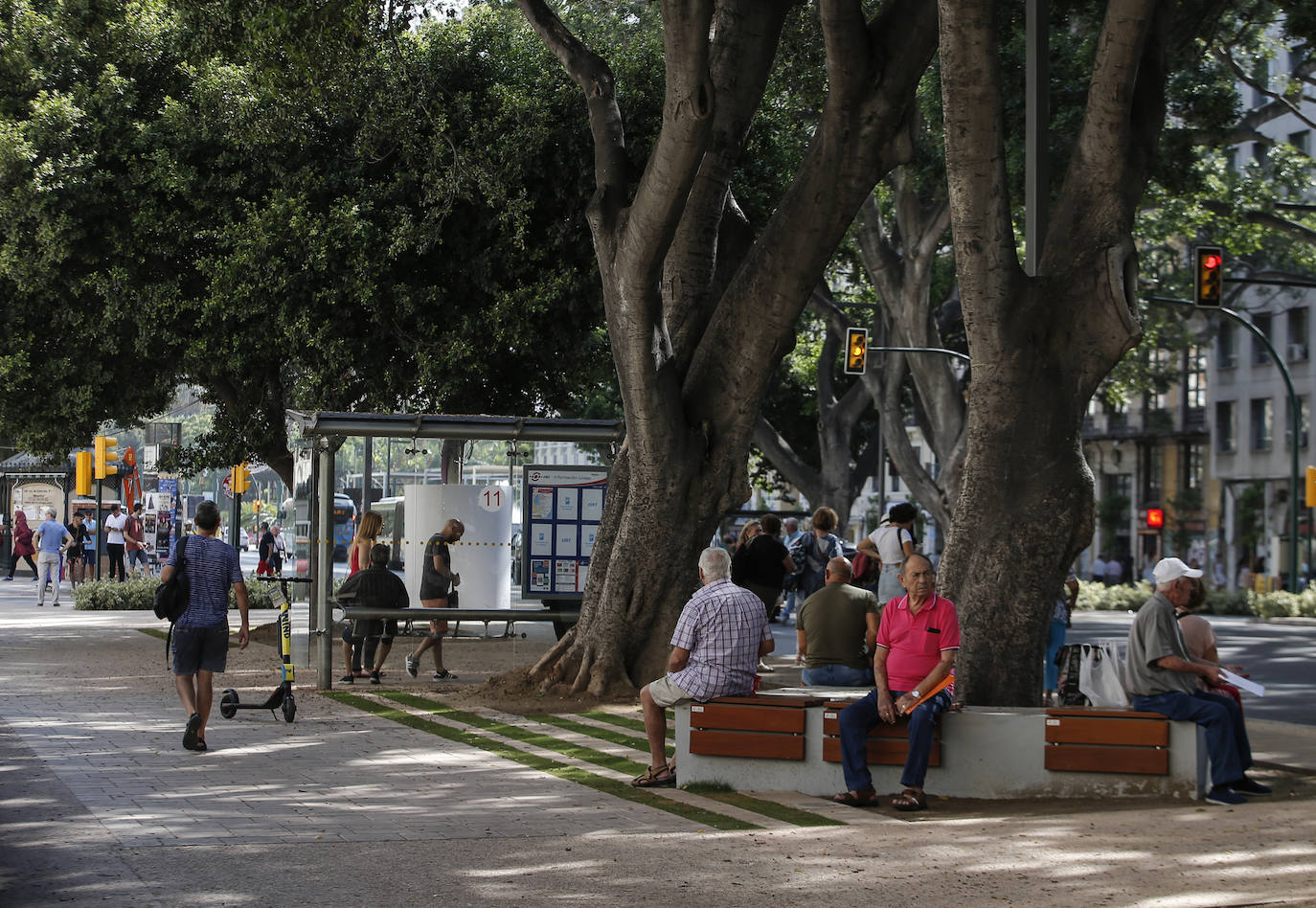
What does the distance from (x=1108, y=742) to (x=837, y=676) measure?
10.6 feet

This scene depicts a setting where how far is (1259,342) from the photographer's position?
54.4 m

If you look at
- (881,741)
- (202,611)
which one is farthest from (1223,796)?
(202,611)

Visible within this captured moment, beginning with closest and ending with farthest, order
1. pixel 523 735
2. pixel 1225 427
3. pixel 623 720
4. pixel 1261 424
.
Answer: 1. pixel 523 735
2. pixel 623 720
3. pixel 1261 424
4. pixel 1225 427

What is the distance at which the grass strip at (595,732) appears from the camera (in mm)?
12009

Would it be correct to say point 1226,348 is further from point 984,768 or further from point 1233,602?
point 984,768

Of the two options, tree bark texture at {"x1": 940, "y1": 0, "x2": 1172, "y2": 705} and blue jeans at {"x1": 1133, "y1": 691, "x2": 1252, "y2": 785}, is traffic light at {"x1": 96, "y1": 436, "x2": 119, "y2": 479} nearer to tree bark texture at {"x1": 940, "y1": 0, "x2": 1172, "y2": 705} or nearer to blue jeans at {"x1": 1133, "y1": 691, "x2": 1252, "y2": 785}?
tree bark texture at {"x1": 940, "y1": 0, "x2": 1172, "y2": 705}

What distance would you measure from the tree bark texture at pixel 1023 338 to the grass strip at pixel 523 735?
2.26m

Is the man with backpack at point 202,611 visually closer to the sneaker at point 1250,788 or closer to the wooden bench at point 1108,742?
the wooden bench at point 1108,742

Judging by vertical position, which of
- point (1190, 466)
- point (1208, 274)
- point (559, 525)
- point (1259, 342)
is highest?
point (1259, 342)

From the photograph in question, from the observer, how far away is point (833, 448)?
36.5 metres

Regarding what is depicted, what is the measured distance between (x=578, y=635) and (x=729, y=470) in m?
2.09

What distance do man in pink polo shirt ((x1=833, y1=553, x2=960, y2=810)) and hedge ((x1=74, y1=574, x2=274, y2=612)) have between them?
21.5 m

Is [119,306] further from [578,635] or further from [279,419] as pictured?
[578,635]

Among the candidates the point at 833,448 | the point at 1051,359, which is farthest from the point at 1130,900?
the point at 833,448
